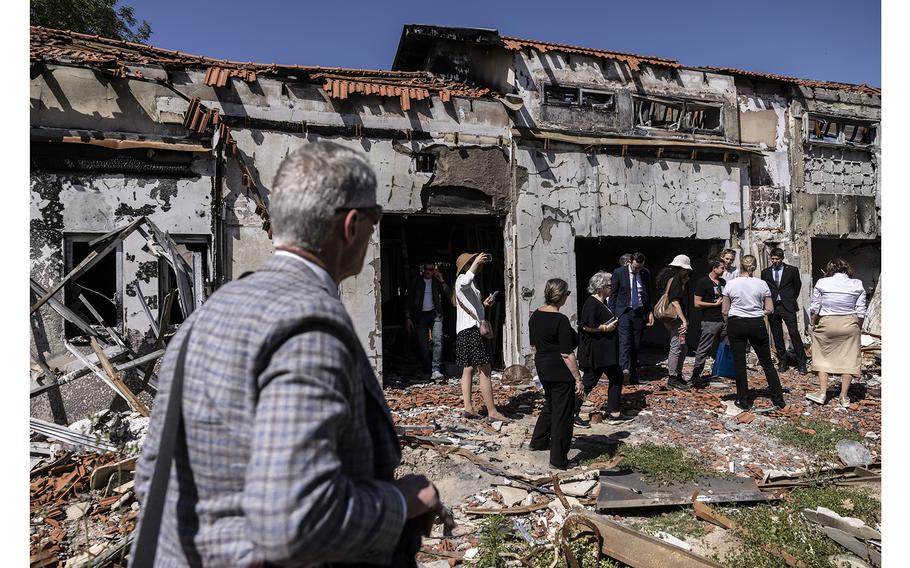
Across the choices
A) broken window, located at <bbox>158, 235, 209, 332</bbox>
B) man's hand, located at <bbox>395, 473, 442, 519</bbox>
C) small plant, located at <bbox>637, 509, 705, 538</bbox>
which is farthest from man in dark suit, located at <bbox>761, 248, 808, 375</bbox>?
man's hand, located at <bbox>395, 473, 442, 519</bbox>

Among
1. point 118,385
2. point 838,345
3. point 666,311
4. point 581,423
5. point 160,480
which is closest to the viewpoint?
point 160,480

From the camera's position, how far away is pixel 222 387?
1200mm

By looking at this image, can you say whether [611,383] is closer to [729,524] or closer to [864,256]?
[729,524]

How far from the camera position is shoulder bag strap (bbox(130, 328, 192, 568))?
1260 millimetres

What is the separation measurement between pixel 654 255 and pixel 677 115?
3468 millimetres

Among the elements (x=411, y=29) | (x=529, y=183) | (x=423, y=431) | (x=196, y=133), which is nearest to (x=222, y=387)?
(x=423, y=431)

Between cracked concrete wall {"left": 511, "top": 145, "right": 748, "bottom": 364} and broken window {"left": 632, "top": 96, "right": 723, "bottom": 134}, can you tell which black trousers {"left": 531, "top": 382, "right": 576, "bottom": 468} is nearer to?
cracked concrete wall {"left": 511, "top": 145, "right": 748, "bottom": 364}

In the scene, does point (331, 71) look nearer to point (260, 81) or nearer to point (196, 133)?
point (260, 81)

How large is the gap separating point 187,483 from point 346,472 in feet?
1.21

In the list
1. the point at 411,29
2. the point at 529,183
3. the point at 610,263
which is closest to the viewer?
the point at 529,183

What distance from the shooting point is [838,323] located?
7836 mm

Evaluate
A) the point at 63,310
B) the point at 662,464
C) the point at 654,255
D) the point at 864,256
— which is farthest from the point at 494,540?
the point at 864,256

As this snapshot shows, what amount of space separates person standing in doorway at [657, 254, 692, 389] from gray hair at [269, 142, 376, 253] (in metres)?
8.42

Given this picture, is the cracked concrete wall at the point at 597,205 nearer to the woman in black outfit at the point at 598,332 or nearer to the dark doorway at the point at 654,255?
the dark doorway at the point at 654,255
